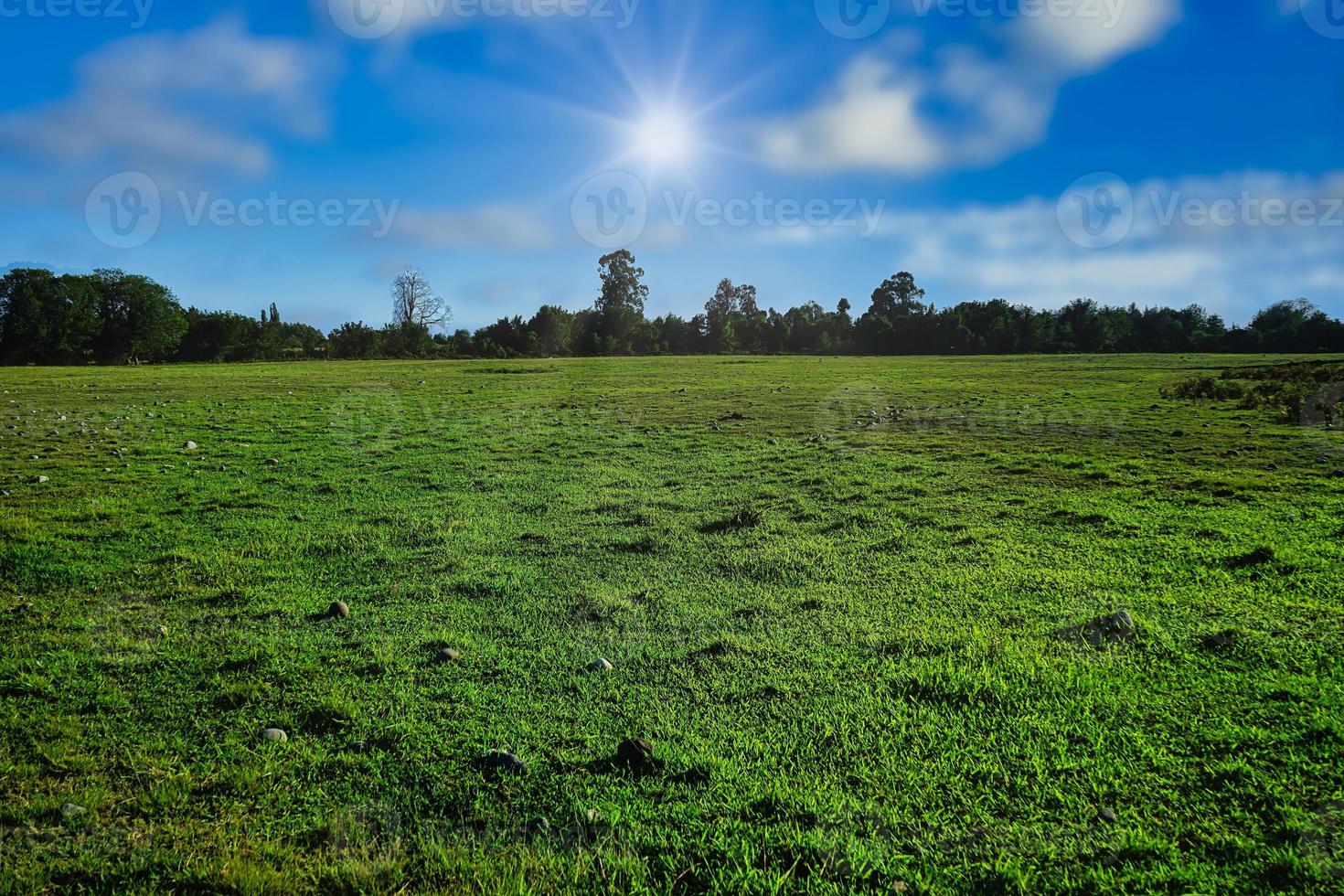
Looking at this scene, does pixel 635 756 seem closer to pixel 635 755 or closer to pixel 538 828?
pixel 635 755

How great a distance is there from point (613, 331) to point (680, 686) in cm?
9885

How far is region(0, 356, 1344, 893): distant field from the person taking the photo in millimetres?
2977

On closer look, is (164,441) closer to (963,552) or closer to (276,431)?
(276,431)

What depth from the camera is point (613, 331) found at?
10100cm

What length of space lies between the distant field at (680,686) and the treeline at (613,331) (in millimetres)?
76901

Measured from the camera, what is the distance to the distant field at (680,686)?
2.98m

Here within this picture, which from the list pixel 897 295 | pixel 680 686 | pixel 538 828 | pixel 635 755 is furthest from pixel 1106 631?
pixel 897 295

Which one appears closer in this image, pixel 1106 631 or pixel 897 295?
pixel 1106 631

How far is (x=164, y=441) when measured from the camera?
15.5m

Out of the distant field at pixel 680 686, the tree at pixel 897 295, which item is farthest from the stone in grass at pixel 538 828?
the tree at pixel 897 295

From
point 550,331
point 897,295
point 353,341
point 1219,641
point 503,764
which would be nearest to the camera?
point 503,764

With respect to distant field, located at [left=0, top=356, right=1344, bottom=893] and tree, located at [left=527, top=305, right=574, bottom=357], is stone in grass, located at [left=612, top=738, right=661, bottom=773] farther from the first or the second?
tree, located at [left=527, top=305, right=574, bottom=357]

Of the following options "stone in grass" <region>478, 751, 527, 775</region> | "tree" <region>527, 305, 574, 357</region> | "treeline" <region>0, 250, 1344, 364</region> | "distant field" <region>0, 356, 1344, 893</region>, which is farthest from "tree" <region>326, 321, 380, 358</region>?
"stone in grass" <region>478, 751, 527, 775</region>

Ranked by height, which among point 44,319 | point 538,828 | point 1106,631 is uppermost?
point 44,319
